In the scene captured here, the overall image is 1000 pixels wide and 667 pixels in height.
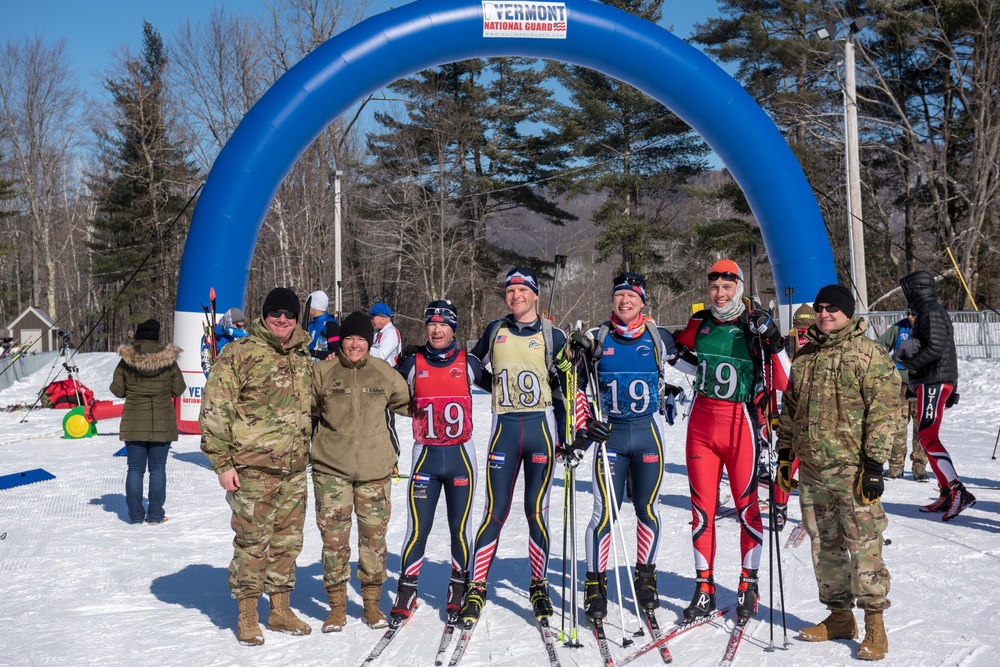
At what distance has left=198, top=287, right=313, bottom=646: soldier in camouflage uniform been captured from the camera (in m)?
4.33

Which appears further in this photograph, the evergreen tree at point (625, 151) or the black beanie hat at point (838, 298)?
the evergreen tree at point (625, 151)

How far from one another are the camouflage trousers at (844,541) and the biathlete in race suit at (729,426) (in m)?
0.34

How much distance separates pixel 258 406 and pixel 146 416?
3.24 meters

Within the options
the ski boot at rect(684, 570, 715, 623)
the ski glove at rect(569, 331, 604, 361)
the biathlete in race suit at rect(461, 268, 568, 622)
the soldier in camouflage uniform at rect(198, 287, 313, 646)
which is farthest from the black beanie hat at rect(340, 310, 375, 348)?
the ski boot at rect(684, 570, 715, 623)

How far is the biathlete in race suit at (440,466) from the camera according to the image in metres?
4.62

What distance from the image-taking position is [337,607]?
456 cm

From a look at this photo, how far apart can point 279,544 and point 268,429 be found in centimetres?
64

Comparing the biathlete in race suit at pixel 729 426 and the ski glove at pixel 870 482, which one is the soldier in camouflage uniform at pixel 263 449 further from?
the ski glove at pixel 870 482

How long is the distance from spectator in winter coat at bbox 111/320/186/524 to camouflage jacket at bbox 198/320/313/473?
10.2 feet

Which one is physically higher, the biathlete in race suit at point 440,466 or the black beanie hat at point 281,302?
the black beanie hat at point 281,302

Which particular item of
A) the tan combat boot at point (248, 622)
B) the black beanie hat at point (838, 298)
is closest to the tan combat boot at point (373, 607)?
the tan combat boot at point (248, 622)

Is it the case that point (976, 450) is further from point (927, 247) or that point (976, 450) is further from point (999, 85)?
point (927, 247)

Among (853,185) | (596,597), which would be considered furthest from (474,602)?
(853,185)

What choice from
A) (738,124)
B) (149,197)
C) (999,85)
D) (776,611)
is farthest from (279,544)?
(149,197)
